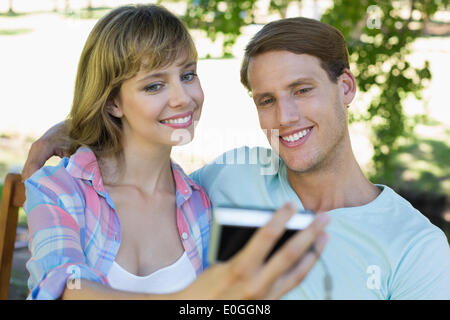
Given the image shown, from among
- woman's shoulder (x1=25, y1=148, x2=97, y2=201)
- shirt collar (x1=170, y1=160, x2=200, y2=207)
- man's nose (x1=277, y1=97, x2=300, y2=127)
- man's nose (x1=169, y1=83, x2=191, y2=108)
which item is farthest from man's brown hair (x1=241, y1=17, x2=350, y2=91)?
woman's shoulder (x1=25, y1=148, x2=97, y2=201)

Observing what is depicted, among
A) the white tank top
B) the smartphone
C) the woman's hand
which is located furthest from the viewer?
the white tank top

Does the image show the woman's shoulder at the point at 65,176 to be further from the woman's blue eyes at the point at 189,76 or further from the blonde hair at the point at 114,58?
the woman's blue eyes at the point at 189,76

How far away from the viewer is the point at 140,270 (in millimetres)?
1913

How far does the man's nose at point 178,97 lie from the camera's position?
1.98 meters

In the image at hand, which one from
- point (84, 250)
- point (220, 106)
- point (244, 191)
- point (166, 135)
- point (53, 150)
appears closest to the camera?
point (84, 250)

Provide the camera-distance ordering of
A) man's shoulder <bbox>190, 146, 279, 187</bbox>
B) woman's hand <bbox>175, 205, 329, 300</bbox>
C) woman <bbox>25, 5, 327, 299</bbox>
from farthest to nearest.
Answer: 1. man's shoulder <bbox>190, 146, 279, 187</bbox>
2. woman <bbox>25, 5, 327, 299</bbox>
3. woman's hand <bbox>175, 205, 329, 300</bbox>

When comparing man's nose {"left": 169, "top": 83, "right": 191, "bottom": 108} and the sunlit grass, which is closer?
man's nose {"left": 169, "top": 83, "right": 191, "bottom": 108}

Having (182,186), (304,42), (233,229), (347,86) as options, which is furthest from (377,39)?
(233,229)

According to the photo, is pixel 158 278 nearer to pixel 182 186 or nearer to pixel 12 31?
pixel 182 186

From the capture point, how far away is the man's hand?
2.21m

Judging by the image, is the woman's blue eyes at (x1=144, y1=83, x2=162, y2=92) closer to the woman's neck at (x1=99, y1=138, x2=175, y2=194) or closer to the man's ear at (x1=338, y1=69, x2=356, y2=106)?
the woman's neck at (x1=99, y1=138, x2=175, y2=194)

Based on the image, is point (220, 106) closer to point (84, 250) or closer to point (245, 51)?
point (245, 51)
